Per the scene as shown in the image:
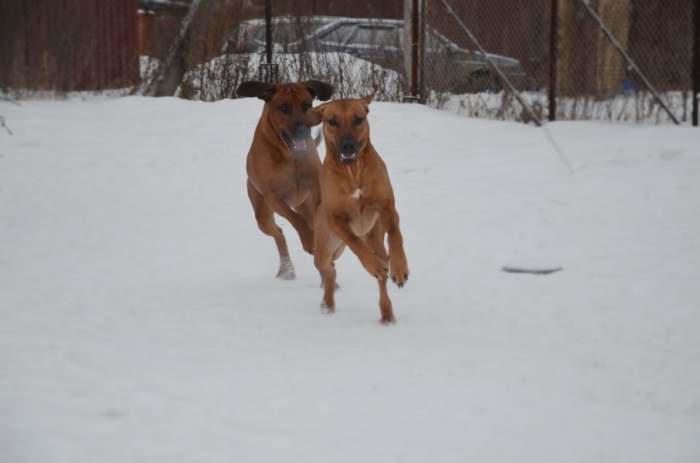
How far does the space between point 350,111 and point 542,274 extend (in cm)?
208

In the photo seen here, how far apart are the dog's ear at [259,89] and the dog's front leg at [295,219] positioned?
740 mm

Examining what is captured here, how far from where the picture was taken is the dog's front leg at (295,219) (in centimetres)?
675

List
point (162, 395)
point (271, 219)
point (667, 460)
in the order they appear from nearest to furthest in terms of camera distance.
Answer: point (667, 460) < point (162, 395) < point (271, 219)

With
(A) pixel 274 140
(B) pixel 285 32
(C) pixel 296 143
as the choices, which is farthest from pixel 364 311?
(B) pixel 285 32

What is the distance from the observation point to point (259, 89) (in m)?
6.90

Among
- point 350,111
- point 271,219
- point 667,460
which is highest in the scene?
point 350,111

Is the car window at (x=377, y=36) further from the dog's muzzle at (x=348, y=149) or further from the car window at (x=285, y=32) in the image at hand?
the dog's muzzle at (x=348, y=149)

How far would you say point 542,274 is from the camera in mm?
6676

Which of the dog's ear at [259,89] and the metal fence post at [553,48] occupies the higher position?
the metal fence post at [553,48]

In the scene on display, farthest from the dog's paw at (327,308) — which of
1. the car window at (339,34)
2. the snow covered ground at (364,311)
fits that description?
the car window at (339,34)

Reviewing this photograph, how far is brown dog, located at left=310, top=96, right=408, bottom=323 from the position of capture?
5383 millimetres

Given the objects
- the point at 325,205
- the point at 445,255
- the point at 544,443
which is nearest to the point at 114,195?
the point at 445,255

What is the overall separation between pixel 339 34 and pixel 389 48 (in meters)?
1.04

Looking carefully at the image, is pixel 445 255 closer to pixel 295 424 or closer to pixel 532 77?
pixel 295 424
